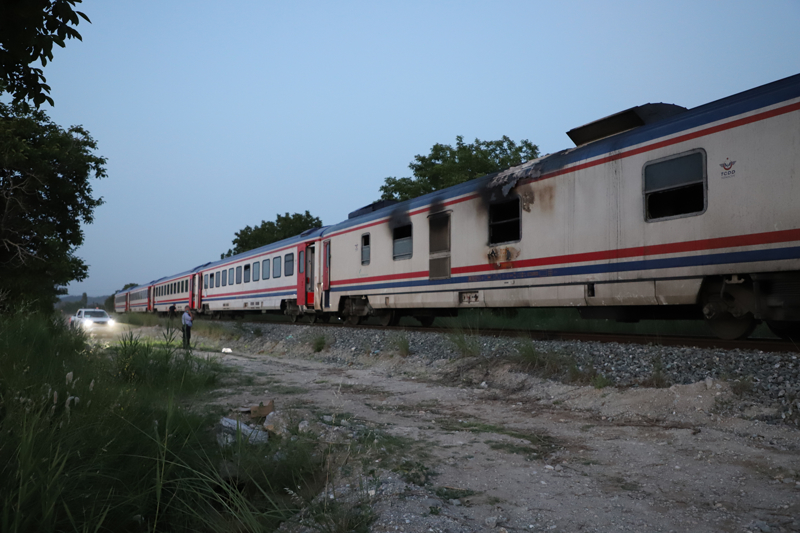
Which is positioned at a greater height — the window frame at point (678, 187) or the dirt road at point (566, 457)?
the window frame at point (678, 187)

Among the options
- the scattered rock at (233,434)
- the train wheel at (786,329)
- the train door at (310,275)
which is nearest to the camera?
the scattered rock at (233,434)

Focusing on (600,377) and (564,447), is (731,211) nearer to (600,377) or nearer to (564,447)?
(600,377)

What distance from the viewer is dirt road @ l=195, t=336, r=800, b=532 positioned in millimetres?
2938

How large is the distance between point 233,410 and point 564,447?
364cm

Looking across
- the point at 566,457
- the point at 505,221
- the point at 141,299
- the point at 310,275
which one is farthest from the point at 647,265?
the point at 141,299

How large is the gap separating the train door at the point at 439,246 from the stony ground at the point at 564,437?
2516 millimetres

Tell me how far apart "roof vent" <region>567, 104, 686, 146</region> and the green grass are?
7044 millimetres

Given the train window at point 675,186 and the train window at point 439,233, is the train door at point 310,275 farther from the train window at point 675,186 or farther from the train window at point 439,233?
the train window at point 675,186

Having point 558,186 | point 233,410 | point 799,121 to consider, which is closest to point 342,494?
point 233,410

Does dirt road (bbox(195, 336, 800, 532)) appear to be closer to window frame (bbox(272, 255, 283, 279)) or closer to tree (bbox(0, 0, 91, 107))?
tree (bbox(0, 0, 91, 107))

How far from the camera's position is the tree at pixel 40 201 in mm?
16000

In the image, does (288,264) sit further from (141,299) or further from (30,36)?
(141,299)

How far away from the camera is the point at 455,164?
85.3 feet

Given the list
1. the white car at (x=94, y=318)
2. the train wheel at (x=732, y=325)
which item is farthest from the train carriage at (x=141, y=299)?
the train wheel at (x=732, y=325)
